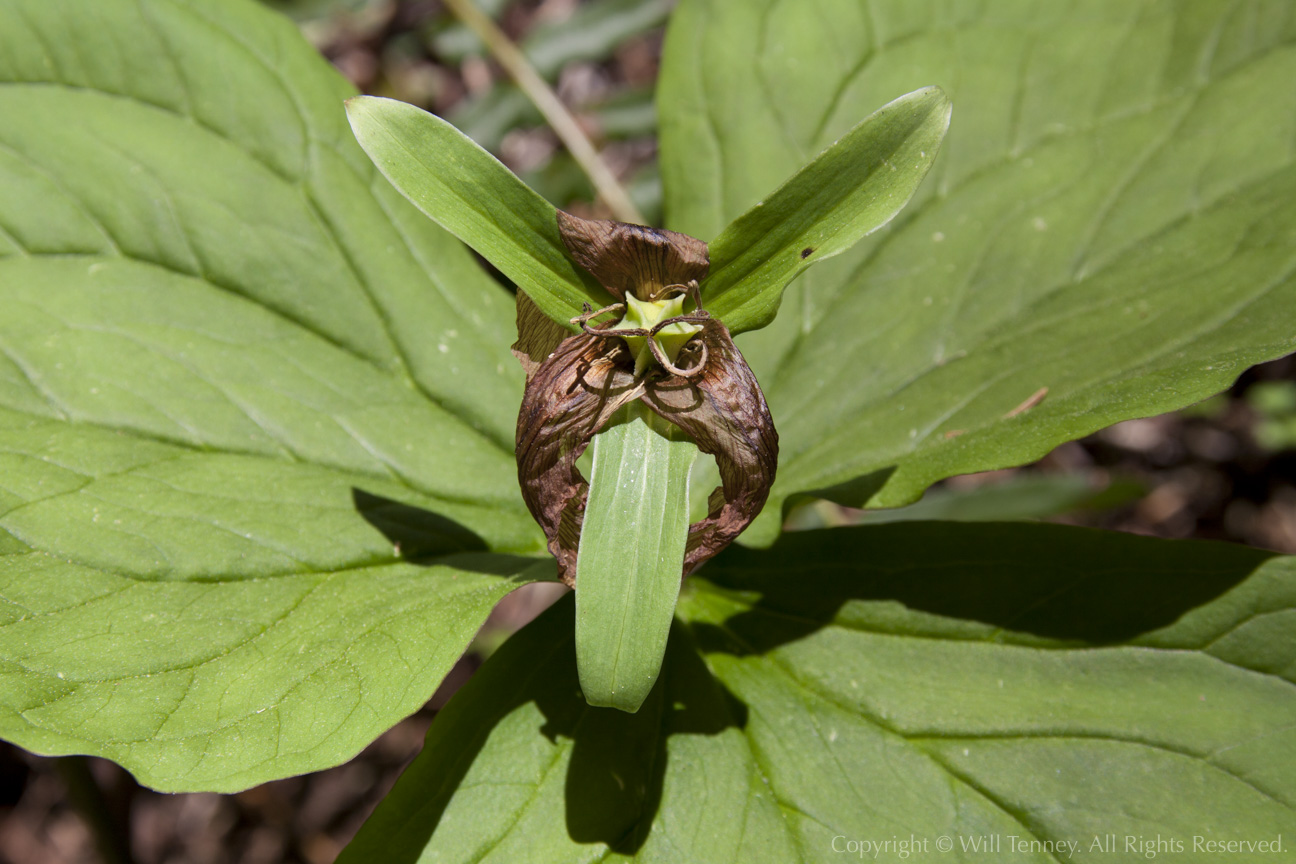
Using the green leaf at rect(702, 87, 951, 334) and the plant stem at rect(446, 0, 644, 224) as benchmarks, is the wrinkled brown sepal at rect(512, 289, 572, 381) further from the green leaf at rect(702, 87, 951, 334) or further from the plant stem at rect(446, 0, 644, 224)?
the plant stem at rect(446, 0, 644, 224)

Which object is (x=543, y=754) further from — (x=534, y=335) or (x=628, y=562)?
(x=534, y=335)

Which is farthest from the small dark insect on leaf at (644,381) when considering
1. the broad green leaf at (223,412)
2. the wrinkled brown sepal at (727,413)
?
the broad green leaf at (223,412)

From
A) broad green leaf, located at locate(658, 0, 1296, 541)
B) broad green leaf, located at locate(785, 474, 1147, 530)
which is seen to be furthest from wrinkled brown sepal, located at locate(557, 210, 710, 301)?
broad green leaf, located at locate(785, 474, 1147, 530)

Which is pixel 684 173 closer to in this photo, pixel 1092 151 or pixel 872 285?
pixel 872 285

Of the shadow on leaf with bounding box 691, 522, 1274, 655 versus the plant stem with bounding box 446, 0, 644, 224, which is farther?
the plant stem with bounding box 446, 0, 644, 224

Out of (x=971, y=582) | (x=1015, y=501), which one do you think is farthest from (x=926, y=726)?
(x=1015, y=501)

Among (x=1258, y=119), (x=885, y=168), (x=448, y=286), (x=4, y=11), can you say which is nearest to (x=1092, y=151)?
(x=1258, y=119)
